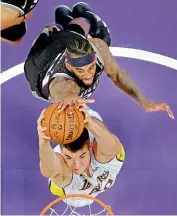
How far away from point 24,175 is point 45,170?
366 mm

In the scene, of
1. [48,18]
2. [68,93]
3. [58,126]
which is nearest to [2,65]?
[48,18]

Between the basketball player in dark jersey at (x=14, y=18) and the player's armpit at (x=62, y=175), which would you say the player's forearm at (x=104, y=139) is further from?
the basketball player in dark jersey at (x=14, y=18)

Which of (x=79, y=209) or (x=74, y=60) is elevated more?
(x=74, y=60)

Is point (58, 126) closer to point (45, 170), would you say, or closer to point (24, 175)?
point (45, 170)

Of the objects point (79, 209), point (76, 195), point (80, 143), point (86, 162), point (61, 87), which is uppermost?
point (61, 87)

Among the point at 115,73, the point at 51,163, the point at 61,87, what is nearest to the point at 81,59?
the point at 61,87

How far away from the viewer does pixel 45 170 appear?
2.48 metres

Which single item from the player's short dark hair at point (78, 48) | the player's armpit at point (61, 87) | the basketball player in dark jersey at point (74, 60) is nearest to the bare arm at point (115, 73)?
the basketball player in dark jersey at point (74, 60)

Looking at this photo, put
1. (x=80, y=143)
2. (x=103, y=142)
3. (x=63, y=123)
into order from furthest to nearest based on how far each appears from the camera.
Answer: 1. (x=80, y=143)
2. (x=103, y=142)
3. (x=63, y=123)

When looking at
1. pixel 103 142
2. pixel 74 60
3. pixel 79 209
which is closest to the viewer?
pixel 103 142

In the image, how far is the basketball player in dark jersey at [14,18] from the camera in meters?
2.65

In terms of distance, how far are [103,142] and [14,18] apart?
741 mm

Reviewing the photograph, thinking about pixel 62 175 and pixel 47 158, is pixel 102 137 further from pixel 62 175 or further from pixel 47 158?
pixel 62 175

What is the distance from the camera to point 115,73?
9.20 feet
